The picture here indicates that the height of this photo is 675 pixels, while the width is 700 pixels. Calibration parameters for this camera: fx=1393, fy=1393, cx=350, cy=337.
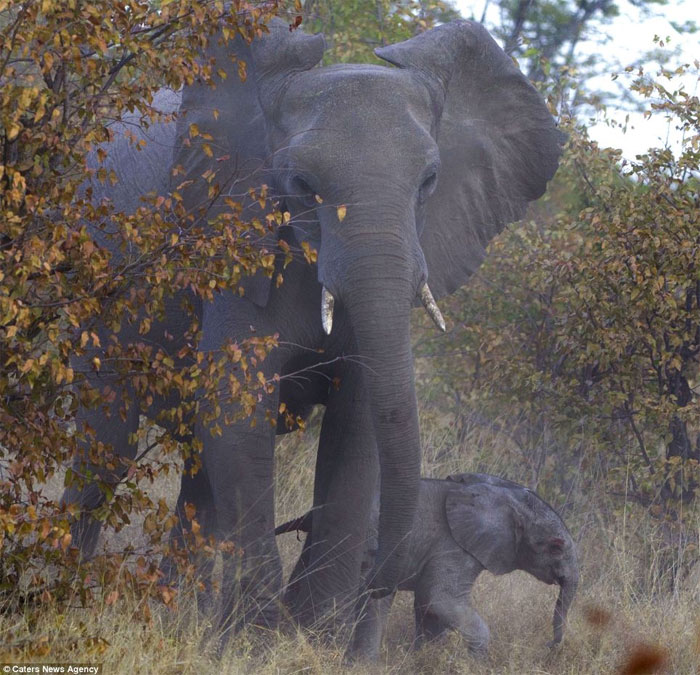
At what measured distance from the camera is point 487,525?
6.61m

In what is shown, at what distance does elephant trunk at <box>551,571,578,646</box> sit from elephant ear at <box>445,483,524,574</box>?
34cm

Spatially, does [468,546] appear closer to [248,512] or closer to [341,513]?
[341,513]

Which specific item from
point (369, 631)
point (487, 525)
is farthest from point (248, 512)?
point (487, 525)

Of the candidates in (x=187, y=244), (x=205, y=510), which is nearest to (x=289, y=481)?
(x=205, y=510)

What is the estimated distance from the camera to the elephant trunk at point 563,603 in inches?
241

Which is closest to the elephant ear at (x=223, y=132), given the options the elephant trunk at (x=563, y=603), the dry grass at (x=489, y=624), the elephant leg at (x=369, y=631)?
the dry grass at (x=489, y=624)

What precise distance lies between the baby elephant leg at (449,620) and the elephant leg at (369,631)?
25 centimetres

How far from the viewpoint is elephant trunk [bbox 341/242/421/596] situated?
5004 mm

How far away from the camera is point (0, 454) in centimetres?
459

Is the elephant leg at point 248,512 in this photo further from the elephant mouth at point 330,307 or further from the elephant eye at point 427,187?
the elephant eye at point 427,187

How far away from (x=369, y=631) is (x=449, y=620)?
376 mm

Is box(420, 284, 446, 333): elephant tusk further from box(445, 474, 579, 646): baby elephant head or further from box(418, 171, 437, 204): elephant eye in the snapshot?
box(445, 474, 579, 646): baby elephant head

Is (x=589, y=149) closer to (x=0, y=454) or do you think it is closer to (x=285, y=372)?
(x=285, y=372)

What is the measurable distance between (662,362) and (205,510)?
2.52m
